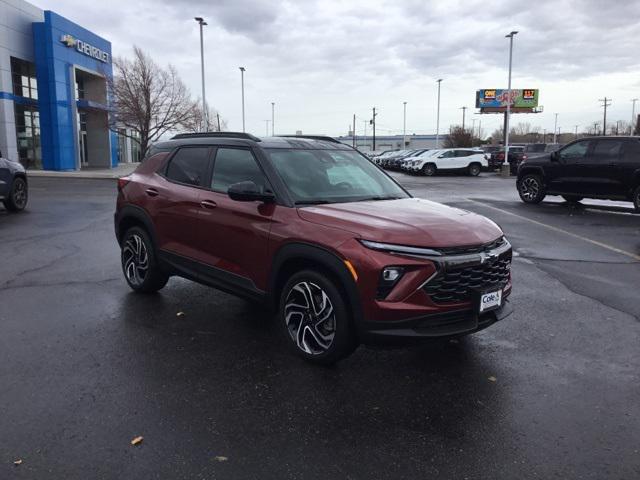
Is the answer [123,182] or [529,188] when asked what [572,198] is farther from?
[123,182]

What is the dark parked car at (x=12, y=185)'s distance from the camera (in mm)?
12508

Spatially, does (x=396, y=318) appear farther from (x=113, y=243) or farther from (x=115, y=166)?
(x=115, y=166)

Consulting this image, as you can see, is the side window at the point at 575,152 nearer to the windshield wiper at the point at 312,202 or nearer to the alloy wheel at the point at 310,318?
the windshield wiper at the point at 312,202

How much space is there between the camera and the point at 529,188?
15.8 meters

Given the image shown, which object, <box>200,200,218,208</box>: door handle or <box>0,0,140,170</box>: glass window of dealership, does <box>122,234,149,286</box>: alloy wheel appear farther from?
<box>0,0,140,170</box>: glass window of dealership

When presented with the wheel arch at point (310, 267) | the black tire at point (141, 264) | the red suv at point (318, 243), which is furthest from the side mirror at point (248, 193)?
the black tire at point (141, 264)

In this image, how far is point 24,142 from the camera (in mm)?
36250

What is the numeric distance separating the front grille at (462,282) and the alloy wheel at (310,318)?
75cm

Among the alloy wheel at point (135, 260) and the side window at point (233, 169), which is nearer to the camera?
the side window at point (233, 169)

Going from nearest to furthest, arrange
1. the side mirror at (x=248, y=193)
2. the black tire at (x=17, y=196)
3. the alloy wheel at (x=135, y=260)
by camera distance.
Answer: the side mirror at (x=248, y=193) → the alloy wheel at (x=135, y=260) → the black tire at (x=17, y=196)

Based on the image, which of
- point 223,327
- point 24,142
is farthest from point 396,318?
point 24,142

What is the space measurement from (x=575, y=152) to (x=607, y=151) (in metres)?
0.84

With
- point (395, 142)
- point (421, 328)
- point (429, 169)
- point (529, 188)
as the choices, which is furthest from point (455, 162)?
point (395, 142)

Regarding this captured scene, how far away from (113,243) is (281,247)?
A: 6049 millimetres
